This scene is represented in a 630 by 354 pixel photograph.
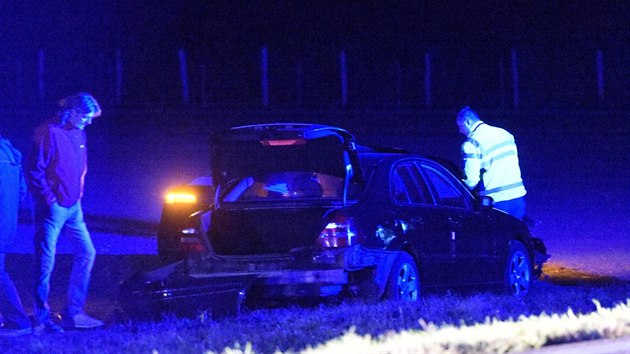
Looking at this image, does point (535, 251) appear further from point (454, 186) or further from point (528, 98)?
point (528, 98)

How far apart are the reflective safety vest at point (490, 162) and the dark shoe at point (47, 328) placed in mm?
4397

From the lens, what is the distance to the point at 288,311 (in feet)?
28.0

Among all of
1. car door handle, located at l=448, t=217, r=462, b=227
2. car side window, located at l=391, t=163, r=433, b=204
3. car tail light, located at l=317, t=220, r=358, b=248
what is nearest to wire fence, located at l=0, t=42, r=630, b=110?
car door handle, located at l=448, t=217, r=462, b=227

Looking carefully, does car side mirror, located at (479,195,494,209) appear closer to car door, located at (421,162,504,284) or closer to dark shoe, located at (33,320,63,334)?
car door, located at (421,162,504,284)

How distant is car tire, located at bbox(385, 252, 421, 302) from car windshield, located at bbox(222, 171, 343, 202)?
28.5 inches

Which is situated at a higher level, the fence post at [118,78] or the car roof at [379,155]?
the fence post at [118,78]

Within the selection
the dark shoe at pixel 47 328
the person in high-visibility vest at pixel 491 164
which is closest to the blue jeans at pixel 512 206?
the person in high-visibility vest at pixel 491 164

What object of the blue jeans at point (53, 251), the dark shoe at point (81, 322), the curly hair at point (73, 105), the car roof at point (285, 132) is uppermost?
the curly hair at point (73, 105)

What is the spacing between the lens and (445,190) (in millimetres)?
10500

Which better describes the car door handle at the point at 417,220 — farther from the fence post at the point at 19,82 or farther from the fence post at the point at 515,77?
the fence post at the point at 19,82

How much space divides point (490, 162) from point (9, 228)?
15.7 feet

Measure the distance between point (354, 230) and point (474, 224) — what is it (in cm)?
185

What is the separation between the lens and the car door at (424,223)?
9586 millimetres

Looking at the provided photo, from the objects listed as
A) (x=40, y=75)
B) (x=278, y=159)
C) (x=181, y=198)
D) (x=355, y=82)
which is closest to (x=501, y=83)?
(x=355, y=82)
